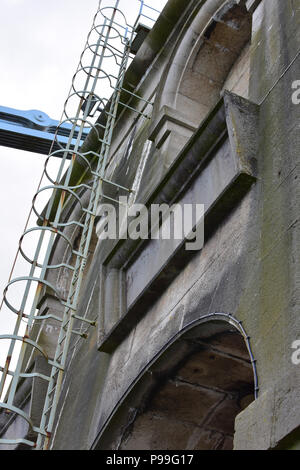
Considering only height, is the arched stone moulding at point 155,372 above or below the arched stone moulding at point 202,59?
below

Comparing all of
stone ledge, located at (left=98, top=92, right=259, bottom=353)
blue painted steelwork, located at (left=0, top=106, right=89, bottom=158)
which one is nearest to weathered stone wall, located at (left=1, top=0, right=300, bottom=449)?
stone ledge, located at (left=98, top=92, right=259, bottom=353)

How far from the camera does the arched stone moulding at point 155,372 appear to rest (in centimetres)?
419

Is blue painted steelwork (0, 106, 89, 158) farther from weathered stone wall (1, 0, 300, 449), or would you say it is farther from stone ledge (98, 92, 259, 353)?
stone ledge (98, 92, 259, 353)

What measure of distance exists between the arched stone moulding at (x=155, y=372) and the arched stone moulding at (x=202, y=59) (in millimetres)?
2962

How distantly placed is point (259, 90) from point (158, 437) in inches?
95.5

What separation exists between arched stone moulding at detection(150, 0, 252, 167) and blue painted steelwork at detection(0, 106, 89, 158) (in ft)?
45.4

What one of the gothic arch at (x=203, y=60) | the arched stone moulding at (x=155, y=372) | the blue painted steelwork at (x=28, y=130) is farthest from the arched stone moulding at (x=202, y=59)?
the blue painted steelwork at (x=28, y=130)

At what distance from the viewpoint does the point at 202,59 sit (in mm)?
7453

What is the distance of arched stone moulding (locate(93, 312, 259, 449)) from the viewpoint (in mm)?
4186

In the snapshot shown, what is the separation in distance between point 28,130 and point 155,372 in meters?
18.2

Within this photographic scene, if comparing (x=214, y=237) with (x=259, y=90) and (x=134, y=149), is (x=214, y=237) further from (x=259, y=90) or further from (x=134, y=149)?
(x=134, y=149)

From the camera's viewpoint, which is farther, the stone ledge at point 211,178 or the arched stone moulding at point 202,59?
the arched stone moulding at point 202,59

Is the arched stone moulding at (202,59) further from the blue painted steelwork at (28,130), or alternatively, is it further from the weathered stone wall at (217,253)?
the blue painted steelwork at (28,130)
